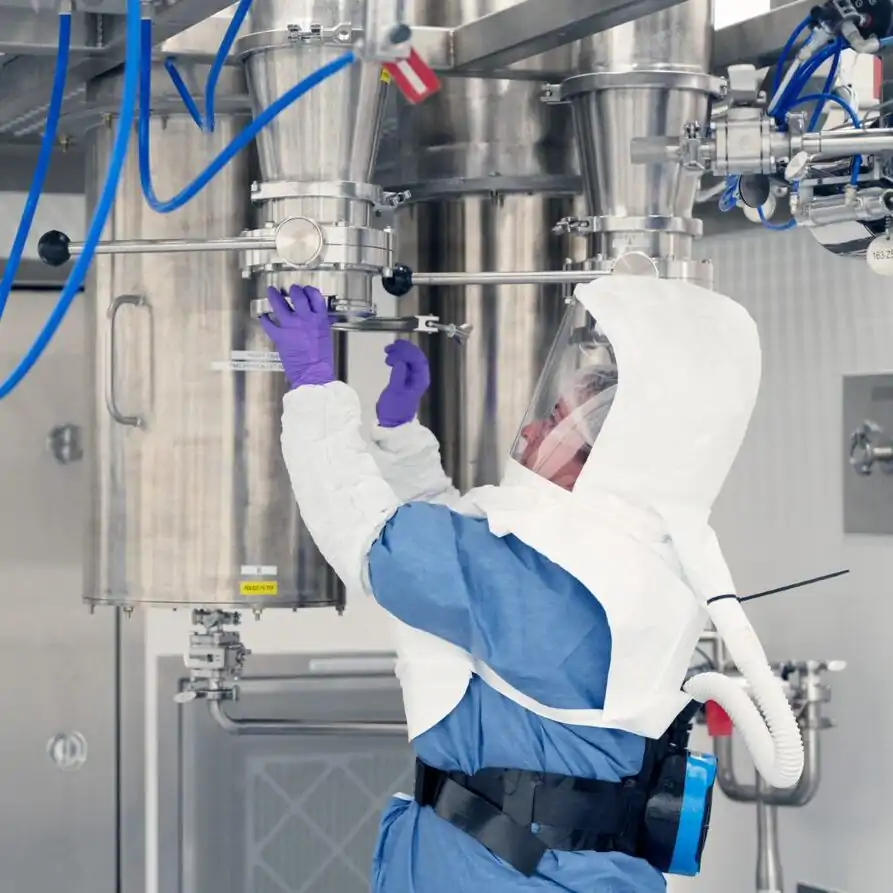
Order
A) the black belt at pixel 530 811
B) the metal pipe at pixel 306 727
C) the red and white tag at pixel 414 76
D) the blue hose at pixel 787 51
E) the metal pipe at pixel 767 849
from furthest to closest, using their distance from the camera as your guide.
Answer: the metal pipe at pixel 767 849
the metal pipe at pixel 306 727
the black belt at pixel 530 811
the blue hose at pixel 787 51
the red and white tag at pixel 414 76

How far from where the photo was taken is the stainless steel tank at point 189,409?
170 centimetres

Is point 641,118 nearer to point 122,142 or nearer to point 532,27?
point 532,27

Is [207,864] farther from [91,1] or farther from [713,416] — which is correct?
[91,1]

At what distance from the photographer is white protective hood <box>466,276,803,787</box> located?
158cm

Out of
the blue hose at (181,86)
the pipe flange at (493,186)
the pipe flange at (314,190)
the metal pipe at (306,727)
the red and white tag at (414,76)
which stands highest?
the blue hose at (181,86)

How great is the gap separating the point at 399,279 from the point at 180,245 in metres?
0.24

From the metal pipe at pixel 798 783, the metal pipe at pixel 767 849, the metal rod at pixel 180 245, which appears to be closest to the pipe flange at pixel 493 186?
the metal rod at pixel 180 245

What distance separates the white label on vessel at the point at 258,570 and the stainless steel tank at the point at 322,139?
315mm

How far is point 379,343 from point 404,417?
27.9 inches

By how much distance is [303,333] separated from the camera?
1.58 m

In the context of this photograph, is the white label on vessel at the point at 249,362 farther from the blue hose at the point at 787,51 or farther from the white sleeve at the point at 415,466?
the blue hose at the point at 787,51

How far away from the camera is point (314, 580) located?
69.1 inches

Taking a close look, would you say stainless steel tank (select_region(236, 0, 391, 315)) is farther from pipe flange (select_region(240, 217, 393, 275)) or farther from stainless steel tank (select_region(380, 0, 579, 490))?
stainless steel tank (select_region(380, 0, 579, 490))

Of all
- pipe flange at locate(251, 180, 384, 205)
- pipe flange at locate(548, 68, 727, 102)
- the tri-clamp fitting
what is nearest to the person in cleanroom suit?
pipe flange at locate(251, 180, 384, 205)
